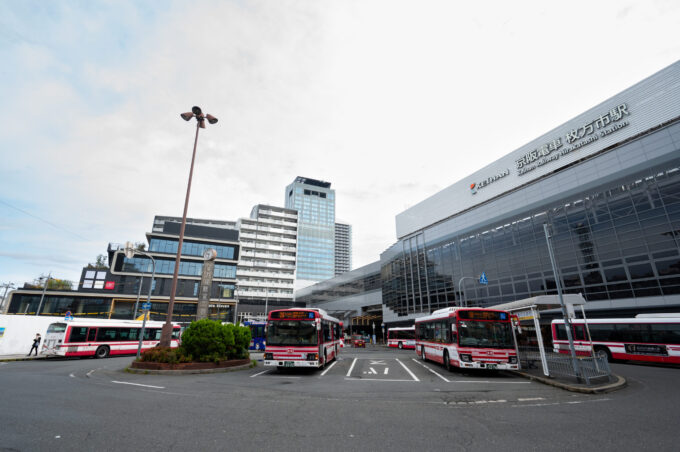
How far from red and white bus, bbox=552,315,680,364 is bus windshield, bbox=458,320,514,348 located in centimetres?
575

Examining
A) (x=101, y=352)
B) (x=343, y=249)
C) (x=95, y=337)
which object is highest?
(x=343, y=249)

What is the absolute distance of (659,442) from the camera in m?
5.27

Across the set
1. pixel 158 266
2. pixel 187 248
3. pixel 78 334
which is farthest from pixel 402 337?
pixel 158 266

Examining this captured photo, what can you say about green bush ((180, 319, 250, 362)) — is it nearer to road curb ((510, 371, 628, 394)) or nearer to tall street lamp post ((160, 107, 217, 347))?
tall street lamp post ((160, 107, 217, 347))

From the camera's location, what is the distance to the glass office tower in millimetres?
103781

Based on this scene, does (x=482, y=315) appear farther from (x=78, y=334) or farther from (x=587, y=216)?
(x=78, y=334)

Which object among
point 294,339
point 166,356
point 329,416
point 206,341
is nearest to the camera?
point 329,416

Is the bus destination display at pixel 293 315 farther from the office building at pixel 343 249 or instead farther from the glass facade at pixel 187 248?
the office building at pixel 343 249

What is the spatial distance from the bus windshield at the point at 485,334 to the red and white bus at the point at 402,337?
979 inches

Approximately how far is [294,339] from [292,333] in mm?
287

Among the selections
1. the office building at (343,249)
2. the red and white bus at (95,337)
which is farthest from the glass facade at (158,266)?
the office building at (343,249)

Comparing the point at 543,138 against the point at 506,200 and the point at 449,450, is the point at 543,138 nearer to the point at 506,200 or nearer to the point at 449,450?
the point at 506,200

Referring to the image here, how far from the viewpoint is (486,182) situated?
44469 millimetres

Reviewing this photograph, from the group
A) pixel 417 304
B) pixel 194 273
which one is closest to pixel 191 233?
pixel 194 273
